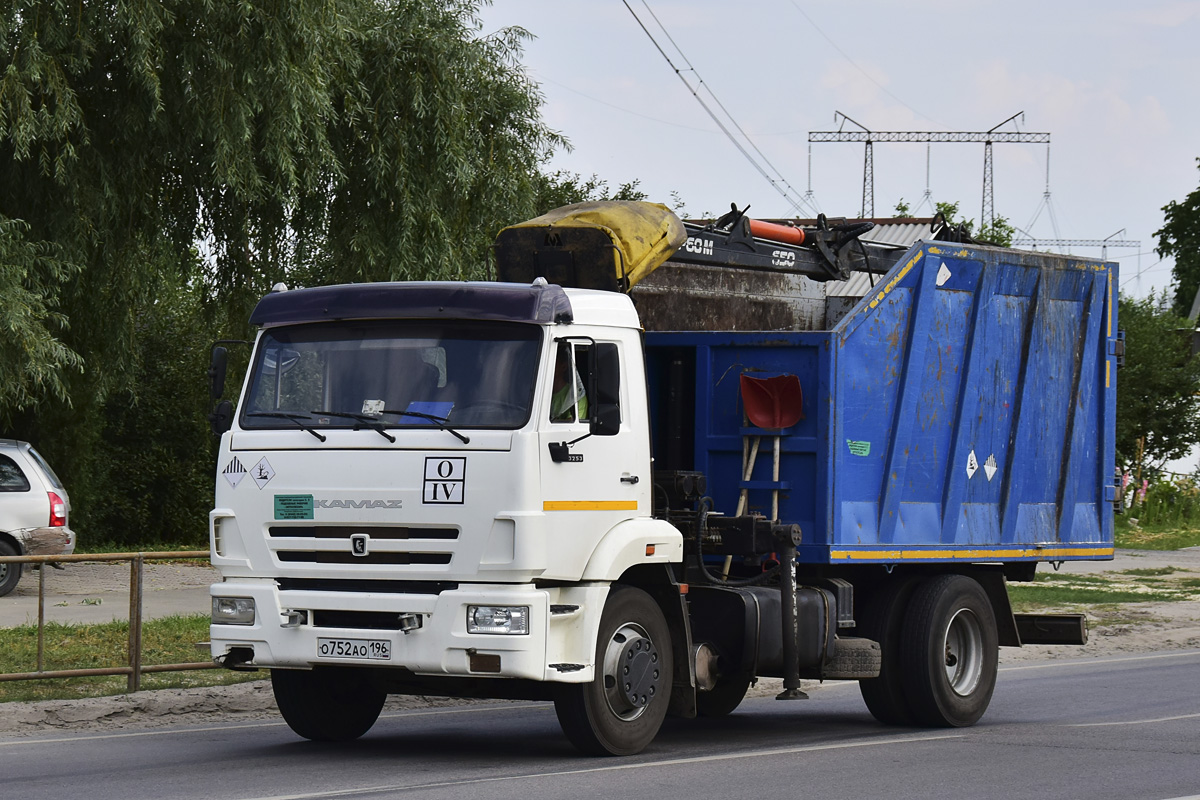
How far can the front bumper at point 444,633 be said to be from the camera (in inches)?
345

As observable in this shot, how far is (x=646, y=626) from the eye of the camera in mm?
9625

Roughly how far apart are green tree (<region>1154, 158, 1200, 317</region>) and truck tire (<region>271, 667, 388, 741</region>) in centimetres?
6149

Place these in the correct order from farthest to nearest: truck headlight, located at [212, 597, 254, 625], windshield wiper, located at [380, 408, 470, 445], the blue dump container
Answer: the blue dump container
truck headlight, located at [212, 597, 254, 625]
windshield wiper, located at [380, 408, 470, 445]

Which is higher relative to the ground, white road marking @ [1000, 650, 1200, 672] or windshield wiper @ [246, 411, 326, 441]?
windshield wiper @ [246, 411, 326, 441]

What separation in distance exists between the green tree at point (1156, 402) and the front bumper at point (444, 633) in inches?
1374

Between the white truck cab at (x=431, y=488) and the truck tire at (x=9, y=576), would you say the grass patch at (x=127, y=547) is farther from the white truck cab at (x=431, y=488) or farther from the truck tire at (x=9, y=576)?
the white truck cab at (x=431, y=488)

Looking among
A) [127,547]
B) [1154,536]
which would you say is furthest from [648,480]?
[1154,536]

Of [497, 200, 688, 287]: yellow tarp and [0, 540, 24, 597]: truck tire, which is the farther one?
[0, 540, 24, 597]: truck tire

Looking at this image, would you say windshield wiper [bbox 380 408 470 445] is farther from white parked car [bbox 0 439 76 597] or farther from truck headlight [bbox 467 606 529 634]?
white parked car [bbox 0 439 76 597]

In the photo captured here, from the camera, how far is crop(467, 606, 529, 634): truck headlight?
28.7 feet

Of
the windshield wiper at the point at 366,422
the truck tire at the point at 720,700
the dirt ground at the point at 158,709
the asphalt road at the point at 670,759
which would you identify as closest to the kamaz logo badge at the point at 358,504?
→ the windshield wiper at the point at 366,422

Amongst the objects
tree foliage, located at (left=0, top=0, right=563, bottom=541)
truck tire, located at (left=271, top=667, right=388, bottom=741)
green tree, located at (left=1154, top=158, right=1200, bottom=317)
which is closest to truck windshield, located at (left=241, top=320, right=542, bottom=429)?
truck tire, located at (left=271, top=667, right=388, bottom=741)

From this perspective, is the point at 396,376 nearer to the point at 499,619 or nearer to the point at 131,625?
the point at 499,619

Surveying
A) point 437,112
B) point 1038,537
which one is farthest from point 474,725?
point 437,112
